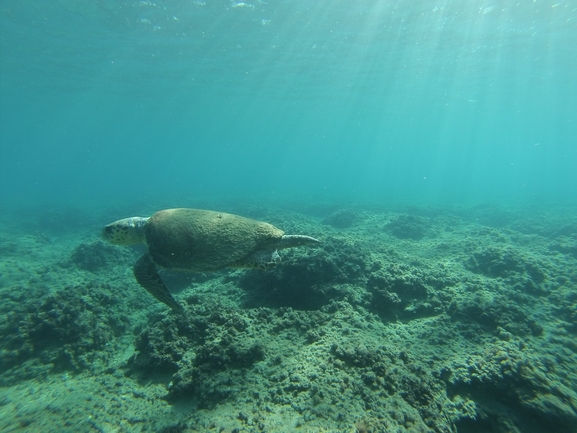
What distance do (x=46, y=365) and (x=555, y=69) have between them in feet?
157

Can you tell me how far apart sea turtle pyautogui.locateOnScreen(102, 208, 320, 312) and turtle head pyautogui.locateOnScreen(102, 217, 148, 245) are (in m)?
0.59

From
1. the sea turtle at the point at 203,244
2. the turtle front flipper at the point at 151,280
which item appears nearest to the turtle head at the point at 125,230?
the sea turtle at the point at 203,244

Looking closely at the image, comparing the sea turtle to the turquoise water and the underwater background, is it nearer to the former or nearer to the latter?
the underwater background

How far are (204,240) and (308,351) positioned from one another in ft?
8.13

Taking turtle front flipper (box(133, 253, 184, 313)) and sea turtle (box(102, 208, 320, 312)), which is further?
turtle front flipper (box(133, 253, 184, 313))

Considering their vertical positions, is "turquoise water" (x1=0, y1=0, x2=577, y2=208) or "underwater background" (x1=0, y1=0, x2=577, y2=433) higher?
"turquoise water" (x1=0, y1=0, x2=577, y2=208)

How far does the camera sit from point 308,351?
4109mm

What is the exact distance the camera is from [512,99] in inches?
1790

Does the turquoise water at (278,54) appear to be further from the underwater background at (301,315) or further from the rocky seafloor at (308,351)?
the rocky seafloor at (308,351)

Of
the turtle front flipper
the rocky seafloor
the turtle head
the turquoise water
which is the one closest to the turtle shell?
the turtle front flipper

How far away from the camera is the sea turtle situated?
464 cm

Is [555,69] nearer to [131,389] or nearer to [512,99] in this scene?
[512,99]

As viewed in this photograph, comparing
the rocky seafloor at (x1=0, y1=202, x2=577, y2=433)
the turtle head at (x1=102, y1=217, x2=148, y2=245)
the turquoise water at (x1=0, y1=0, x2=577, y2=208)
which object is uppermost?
the turquoise water at (x1=0, y1=0, x2=577, y2=208)

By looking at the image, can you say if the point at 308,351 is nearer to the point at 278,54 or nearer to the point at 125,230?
the point at 125,230
